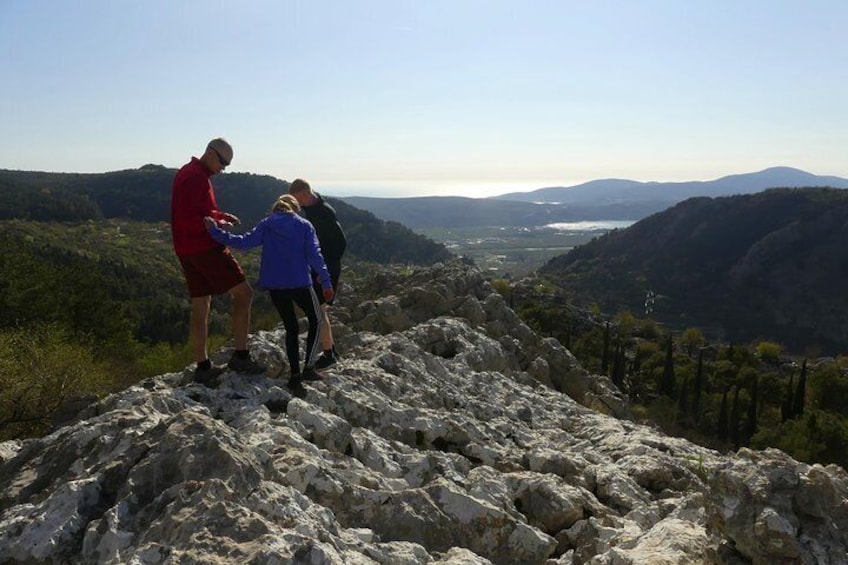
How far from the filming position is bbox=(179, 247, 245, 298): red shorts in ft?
26.6

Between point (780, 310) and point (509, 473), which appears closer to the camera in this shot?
point (509, 473)

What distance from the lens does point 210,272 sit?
816cm

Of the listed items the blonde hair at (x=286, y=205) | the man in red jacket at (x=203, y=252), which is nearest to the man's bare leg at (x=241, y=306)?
the man in red jacket at (x=203, y=252)

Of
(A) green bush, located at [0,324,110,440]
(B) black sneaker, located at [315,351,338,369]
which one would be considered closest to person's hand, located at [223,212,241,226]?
(B) black sneaker, located at [315,351,338,369]

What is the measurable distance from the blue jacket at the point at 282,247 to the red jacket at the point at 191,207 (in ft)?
1.14

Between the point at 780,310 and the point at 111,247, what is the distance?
630ft

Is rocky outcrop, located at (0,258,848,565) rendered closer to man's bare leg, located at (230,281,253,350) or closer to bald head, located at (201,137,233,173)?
man's bare leg, located at (230,281,253,350)

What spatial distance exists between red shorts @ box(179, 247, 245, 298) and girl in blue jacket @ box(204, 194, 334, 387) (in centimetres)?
32

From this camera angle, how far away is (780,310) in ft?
563

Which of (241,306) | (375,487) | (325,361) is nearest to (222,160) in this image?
(241,306)

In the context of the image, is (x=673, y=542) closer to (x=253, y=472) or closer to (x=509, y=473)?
(x=509, y=473)

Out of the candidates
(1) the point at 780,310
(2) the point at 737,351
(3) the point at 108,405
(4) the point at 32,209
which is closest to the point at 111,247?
(4) the point at 32,209

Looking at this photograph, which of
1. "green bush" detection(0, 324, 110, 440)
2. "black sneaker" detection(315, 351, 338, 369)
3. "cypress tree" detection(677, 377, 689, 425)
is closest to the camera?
"black sneaker" detection(315, 351, 338, 369)

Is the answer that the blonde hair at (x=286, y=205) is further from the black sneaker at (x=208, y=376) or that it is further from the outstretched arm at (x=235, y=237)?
the black sneaker at (x=208, y=376)
